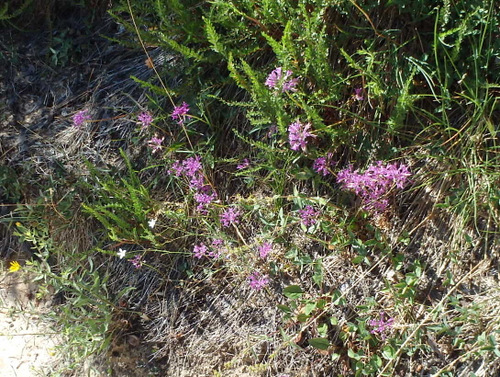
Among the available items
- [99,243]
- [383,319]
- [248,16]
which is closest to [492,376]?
[383,319]

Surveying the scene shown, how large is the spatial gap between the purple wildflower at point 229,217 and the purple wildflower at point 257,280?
0.26 metres

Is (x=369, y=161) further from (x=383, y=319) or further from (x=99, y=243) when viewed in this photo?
(x=99, y=243)

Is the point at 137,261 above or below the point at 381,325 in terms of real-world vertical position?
below

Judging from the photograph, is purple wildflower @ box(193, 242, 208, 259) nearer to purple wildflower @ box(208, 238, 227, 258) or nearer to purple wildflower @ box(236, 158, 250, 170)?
purple wildflower @ box(208, 238, 227, 258)

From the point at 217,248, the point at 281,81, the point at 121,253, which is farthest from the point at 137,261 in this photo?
the point at 281,81

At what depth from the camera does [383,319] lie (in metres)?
2.54

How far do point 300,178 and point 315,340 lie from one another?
2.26ft

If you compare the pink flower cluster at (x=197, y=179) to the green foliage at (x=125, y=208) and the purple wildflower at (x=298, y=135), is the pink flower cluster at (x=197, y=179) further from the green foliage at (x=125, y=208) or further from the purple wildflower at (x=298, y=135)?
the purple wildflower at (x=298, y=135)

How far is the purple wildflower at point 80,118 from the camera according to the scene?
10.9 feet

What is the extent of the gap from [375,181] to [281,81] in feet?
1.86

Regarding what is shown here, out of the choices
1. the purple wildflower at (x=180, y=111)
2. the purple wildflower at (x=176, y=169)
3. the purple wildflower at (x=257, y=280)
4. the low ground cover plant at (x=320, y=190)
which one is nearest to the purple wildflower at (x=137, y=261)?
the low ground cover plant at (x=320, y=190)

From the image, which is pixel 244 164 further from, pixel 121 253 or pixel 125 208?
pixel 121 253

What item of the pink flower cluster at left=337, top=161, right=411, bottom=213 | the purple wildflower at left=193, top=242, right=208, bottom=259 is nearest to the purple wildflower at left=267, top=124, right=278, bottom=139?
the pink flower cluster at left=337, top=161, right=411, bottom=213

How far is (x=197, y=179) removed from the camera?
9.67 feet
